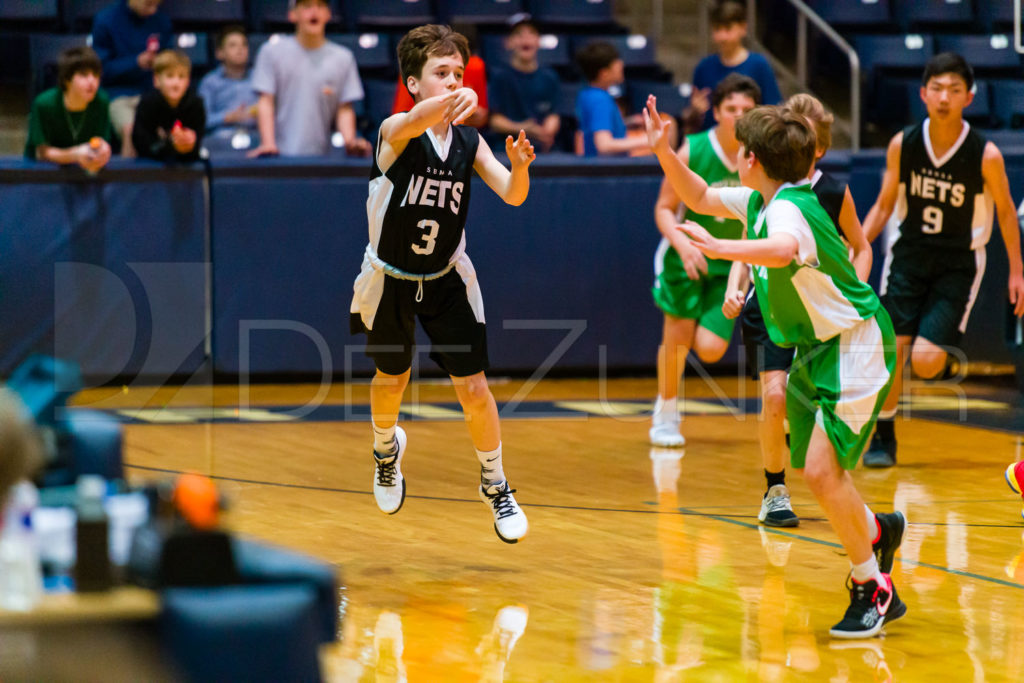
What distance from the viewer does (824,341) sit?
4.33 m

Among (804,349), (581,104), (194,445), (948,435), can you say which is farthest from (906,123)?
(804,349)

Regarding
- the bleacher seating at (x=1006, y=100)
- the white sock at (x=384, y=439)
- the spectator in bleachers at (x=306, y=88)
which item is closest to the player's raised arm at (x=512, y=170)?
the white sock at (x=384, y=439)

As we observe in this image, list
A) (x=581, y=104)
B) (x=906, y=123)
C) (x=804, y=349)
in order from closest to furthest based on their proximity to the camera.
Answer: (x=804, y=349), (x=581, y=104), (x=906, y=123)

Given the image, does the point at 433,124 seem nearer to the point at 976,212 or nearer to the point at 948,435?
the point at 976,212

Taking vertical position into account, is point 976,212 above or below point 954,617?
above

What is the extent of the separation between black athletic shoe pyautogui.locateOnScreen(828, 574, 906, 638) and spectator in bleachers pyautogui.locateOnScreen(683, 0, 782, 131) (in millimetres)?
5671

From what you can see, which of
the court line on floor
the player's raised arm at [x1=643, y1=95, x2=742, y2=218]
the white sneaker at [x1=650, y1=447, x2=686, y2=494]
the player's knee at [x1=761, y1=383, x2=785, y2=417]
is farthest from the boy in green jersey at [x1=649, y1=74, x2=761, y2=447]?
the player's raised arm at [x1=643, y1=95, x2=742, y2=218]

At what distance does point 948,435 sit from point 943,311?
108 centimetres

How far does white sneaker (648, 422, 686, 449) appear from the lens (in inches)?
293

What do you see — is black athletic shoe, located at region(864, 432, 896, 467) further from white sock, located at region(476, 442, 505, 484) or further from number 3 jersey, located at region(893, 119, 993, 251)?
white sock, located at region(476, 442, 505, 484)

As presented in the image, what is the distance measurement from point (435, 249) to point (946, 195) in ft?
10.6

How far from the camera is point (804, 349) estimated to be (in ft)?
14.5

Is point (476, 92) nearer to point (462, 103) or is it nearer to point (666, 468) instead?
point (666, 468)

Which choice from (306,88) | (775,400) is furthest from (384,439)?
(306,88)
